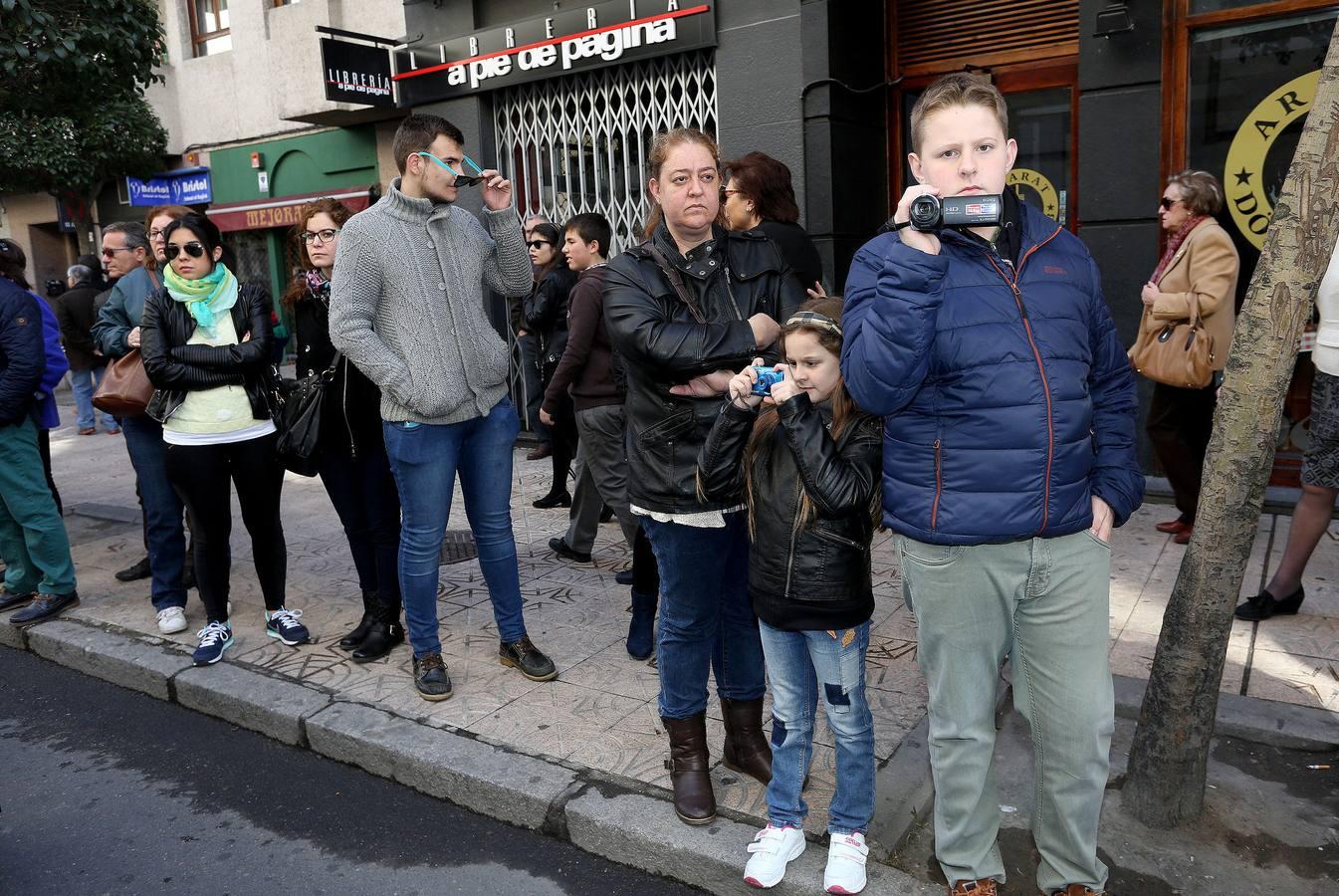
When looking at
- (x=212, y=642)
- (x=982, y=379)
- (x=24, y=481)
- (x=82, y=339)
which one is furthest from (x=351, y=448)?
(x=82, y=339)

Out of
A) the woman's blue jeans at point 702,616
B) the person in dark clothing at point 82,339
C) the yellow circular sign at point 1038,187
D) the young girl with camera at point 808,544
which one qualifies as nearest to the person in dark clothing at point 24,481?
the woman's blue jeans at point 702,616

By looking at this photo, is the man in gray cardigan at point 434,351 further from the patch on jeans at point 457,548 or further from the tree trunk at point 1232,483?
the tree trunk at point 1232,483

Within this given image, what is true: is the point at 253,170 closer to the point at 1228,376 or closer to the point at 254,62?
the point at 254,62

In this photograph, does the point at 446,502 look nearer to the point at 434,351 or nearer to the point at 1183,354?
the point at 434,351

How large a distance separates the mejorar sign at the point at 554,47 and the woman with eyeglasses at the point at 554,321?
1.97m

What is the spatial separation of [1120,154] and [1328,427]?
2.85 meters

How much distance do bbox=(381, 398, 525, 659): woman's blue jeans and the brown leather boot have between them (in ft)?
4.37

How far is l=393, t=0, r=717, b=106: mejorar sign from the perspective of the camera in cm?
803

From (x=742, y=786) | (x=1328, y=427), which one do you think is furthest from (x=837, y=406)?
(x=1328, y=427)

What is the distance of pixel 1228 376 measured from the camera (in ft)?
9.62

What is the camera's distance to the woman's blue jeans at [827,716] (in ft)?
9.12

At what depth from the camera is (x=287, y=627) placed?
4.89 meters

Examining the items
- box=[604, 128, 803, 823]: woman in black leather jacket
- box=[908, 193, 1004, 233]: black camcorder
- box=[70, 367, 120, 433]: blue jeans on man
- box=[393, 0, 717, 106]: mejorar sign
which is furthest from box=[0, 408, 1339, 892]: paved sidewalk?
box=[70, 367, 120, 433]: blue jeans on man

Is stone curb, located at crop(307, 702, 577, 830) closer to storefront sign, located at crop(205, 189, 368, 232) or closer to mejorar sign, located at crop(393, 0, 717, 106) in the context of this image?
mejorar sign, located at crop(393, 0, 717, 106)
